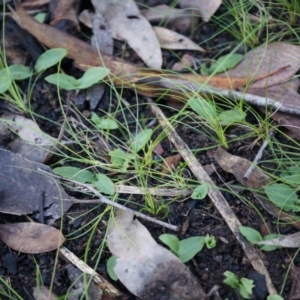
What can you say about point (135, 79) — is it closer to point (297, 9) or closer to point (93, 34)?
point (93, 34)

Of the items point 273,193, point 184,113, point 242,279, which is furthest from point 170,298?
point 184,113

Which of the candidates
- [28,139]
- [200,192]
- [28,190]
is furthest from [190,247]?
[28,139]

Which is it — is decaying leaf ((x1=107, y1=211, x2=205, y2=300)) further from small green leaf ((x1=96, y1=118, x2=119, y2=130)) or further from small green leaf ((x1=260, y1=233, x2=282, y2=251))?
small green leaf ((x1=96, y1=118, x2=119, y2=130))

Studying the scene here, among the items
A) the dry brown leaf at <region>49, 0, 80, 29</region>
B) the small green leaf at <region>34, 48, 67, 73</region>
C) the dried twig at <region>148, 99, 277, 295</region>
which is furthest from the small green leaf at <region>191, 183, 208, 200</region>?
the dry brown leaf at <region>49, 0, 80, 29</region>

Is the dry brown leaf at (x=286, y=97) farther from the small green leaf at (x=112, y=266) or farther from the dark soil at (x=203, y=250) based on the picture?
the small green leaf at (x=112, y=266)

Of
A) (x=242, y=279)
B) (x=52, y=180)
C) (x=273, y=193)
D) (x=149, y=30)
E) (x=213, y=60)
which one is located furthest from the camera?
(x=149, y=30)

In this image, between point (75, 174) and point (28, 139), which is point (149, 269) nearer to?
point (75, 174)

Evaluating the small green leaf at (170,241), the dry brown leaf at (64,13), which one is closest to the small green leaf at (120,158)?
the small green leaf at (170,241)
